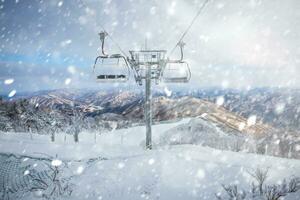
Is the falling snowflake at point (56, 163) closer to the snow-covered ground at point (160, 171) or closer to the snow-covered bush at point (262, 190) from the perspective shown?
the snow-covered ground at point (160, 171)

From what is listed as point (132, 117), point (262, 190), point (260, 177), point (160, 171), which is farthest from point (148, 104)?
point (132, 117)

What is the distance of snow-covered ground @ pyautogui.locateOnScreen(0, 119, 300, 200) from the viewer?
15125mm

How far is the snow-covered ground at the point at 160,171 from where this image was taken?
15.1 meters

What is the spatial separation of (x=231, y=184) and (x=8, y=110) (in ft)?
182

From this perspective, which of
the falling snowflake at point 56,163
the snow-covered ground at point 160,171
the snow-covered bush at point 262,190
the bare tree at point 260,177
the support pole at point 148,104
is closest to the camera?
the snow-covered bush at point 262,190

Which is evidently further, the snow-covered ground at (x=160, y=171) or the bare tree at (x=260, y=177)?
the snow-covered ground at (x=160, y=171)

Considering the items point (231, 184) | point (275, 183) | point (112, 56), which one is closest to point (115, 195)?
Result: point (231, 184)

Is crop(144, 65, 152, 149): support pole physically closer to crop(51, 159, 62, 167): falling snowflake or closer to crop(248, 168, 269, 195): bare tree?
crop(51, 159, 62, 167): falling snowflake

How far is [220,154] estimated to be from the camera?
66.4 ft

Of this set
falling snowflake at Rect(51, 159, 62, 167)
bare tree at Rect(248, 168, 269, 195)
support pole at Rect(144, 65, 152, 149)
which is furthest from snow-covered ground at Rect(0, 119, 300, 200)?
support pole at Rect(144, 65, 152, 149)

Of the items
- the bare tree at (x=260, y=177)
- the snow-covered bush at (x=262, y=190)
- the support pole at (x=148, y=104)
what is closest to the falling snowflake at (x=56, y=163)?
the support pole at (x=148, y=104)

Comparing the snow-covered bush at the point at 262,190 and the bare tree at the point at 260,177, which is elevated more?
the bare tree at the point at 260,177

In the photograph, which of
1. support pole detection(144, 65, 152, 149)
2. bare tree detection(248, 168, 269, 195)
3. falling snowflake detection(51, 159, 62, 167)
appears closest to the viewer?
bare tree detection(248, 168, 269, 195)

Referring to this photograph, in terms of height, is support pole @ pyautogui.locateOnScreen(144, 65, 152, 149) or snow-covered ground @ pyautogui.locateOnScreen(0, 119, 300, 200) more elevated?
support pole @ pyautogui.locateOnScreen(144, 65, 152, 149)
